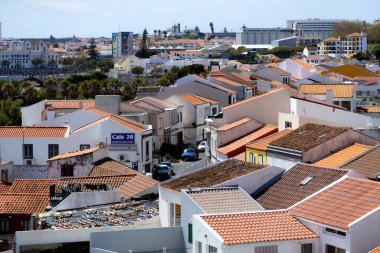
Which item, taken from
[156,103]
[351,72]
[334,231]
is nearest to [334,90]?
[156,103]

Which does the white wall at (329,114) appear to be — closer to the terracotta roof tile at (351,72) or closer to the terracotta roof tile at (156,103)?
the terracotta roof tile at (156,103)

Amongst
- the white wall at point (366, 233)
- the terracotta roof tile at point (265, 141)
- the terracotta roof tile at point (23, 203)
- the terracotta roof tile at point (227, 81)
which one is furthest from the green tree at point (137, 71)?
the white wall at point (366, 233)

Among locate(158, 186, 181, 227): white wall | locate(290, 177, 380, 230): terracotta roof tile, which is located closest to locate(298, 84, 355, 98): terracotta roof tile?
locate(158, 186, 181, 227): white wall

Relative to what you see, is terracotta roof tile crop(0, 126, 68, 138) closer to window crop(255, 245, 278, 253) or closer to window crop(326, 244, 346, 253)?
window crop(255, 245, 278, 253)

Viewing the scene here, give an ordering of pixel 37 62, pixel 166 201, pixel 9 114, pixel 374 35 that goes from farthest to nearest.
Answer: pixel 37 62 → pixel 374 35 → pixel 9 114 → pixel 166 201

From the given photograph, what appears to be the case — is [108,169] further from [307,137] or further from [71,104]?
[71,104]

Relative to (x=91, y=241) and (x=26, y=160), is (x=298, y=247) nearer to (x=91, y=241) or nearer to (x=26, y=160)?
(x=91, y=241)

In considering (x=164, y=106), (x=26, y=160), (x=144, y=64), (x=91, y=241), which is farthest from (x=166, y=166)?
(x=144, y=64)
